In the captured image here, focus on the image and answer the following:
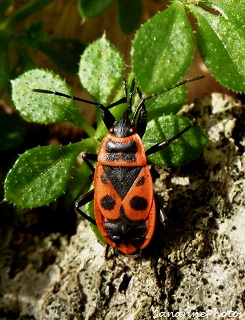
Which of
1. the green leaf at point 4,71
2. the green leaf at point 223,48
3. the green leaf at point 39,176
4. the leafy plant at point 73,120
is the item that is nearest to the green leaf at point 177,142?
the leafy plant at point 73,120

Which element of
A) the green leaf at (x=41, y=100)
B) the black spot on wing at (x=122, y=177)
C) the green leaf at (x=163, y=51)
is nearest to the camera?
the green leaf at (x=163, y=51)

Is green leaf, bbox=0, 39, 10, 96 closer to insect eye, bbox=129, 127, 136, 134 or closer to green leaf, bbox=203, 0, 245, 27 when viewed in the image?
insect eye, bbox=129, 127, 136, 134

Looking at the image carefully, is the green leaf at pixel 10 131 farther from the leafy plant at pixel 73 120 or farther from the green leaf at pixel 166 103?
the green leaf at pixel 166 103

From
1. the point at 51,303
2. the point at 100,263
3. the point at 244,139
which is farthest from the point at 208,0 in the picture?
the point at 51,303

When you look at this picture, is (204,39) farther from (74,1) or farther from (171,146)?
(74,1)

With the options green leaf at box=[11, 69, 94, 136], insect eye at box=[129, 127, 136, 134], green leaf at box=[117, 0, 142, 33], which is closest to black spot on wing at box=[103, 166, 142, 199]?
insect eye at box=[129, 127, 136, 134]

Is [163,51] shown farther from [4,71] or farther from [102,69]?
[4,71]

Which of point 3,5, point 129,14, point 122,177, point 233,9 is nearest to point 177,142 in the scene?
point 122,177
